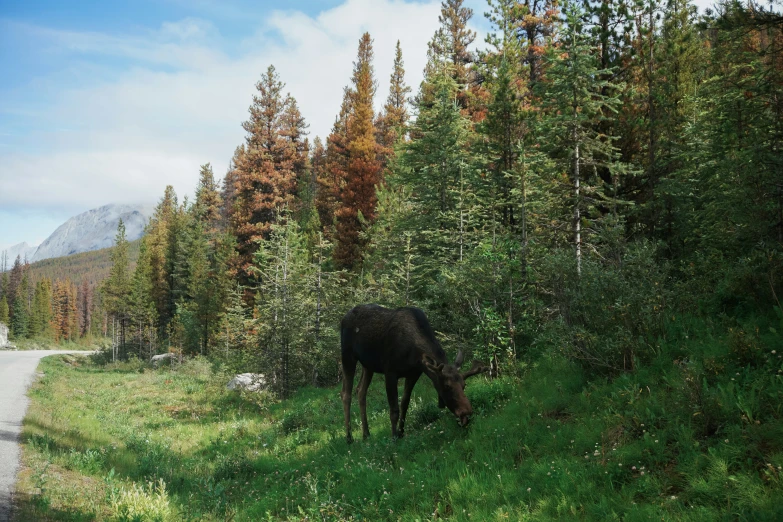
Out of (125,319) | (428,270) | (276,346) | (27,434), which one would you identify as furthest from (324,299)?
(125,319)

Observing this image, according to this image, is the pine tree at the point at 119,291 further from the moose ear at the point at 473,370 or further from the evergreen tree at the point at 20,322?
the moose ear at the point at 473,370

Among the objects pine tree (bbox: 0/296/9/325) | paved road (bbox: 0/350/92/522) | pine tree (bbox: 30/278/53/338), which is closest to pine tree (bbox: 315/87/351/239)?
paved road (bbox: 0/350/92/522)

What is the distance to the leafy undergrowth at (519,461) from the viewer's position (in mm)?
4477

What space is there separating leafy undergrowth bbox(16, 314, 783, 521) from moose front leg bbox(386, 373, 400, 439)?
14.8 inches

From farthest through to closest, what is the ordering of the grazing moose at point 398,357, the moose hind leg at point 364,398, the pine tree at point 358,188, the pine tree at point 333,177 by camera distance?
1. the pine tree at point 333,177
2. the pine tree at point 358,188
3. the moose hind leg at point 364,398
4. the grazing moose at point 398,357

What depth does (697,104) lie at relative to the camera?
16.6 metres

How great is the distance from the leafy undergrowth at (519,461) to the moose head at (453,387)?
1.02 ft

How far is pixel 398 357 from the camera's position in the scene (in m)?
8.66

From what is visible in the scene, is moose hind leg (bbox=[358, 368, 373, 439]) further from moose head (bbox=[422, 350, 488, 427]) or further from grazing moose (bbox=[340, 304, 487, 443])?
moose head (bbox=[422, 350, 488, 427])

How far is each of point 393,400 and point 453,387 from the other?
1.60 m

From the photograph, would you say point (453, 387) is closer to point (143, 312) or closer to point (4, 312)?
point (143, 312)

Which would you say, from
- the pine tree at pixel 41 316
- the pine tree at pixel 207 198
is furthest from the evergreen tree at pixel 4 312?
the pine tree at pixel 207 198

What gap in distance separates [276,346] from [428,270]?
6.39 metres

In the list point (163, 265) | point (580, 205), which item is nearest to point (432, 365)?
point (580, 205)
